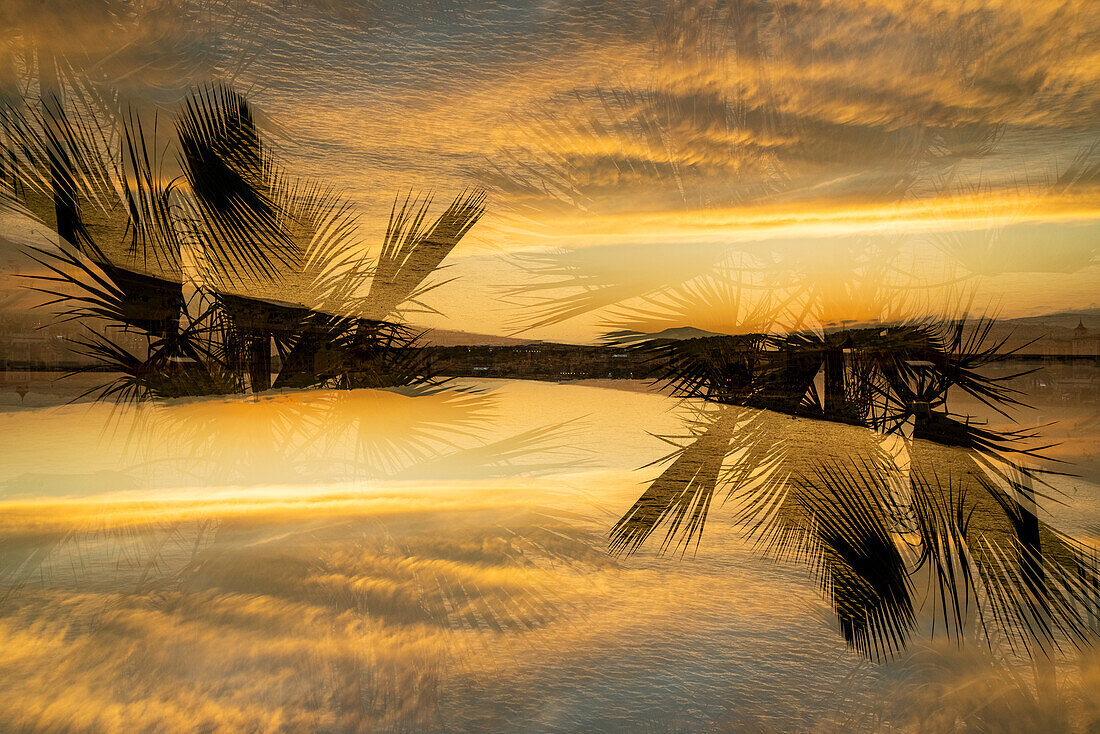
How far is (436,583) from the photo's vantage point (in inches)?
45.5

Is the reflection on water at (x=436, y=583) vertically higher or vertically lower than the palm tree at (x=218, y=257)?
lower

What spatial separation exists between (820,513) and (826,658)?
0.69 ft

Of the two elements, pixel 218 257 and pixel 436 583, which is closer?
pixel 436 583

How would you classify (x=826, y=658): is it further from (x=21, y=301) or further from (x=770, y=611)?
(x=21, y=301)

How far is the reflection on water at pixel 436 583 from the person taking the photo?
990mm

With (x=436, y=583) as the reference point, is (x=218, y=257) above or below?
above

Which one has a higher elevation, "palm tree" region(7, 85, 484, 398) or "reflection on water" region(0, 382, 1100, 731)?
"palm tree" region(7, 85, 484, 398)

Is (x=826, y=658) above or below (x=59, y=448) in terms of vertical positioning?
below

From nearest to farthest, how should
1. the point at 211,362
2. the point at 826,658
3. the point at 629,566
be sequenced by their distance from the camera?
the point at 826,658 < the point at 629,566 < the point at 211,362

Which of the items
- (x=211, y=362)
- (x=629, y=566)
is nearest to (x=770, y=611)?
(x=629, y=566)

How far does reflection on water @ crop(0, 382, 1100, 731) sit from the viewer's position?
3.25ft

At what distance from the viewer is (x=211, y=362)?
4.13 feet

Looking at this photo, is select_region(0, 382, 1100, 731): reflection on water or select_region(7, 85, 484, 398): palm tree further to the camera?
select_region(7, 85, 484, 398): palm tree

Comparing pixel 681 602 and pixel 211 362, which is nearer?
pixel 681 602
